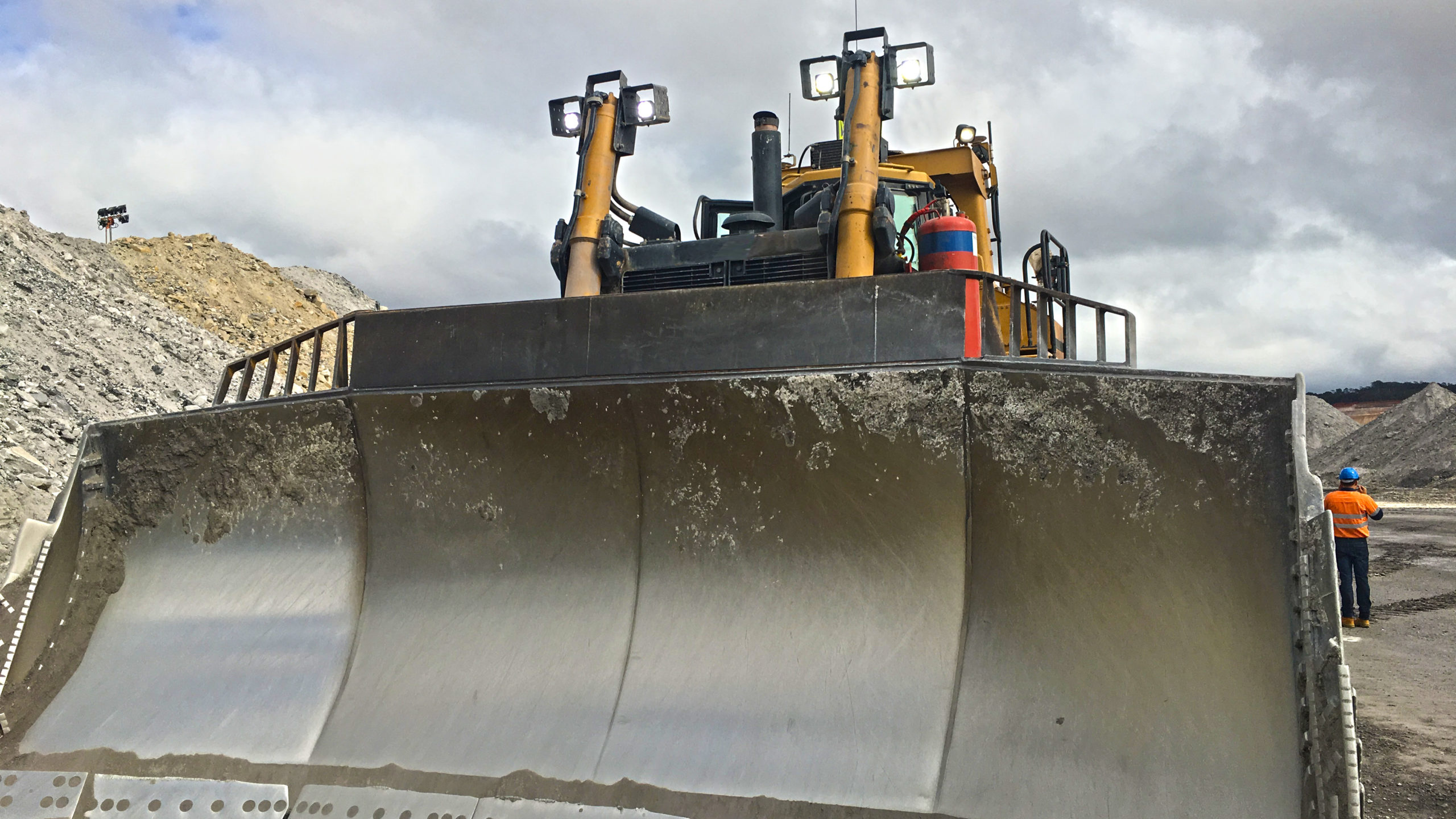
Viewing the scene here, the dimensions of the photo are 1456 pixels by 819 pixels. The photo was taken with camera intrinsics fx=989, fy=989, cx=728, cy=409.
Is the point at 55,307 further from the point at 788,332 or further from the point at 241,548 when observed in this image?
the point at 788,332

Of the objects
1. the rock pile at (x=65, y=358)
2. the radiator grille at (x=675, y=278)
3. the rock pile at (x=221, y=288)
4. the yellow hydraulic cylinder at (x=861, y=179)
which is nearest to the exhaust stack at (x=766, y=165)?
the yellow hydraulic cylinder at (x=861, y=179)

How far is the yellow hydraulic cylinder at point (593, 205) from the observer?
470 cm

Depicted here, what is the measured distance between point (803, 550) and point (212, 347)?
16.5 metres

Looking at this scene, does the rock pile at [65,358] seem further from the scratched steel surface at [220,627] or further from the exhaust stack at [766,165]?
the exhaust stack at [766,165]

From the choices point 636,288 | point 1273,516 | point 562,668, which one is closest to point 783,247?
point 636,288

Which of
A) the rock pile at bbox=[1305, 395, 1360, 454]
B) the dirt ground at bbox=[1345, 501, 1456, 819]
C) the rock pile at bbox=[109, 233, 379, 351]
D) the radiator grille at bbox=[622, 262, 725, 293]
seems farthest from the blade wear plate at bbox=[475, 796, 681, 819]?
the rock pile at bbox=[1305, 395, 1360, 454]

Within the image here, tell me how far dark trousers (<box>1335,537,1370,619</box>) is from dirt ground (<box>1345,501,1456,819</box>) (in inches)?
7.6

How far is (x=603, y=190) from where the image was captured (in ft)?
16.1

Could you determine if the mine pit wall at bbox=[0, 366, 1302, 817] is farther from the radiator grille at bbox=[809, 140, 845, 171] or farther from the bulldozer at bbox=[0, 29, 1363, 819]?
the radiator grille at bbox=[809, 140, 845, 171]

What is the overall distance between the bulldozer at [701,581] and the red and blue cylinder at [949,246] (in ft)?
0.05

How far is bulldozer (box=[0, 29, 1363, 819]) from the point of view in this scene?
7.96 ft

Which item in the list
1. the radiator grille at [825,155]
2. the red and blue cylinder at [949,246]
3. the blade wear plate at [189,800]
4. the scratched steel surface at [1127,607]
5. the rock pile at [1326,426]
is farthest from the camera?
→ the rock pile at [1326,426]

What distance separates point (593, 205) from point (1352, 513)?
21.2 ft

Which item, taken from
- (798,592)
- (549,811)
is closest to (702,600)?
(798,592)
